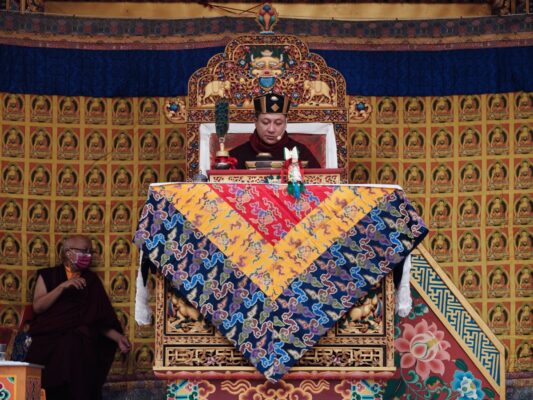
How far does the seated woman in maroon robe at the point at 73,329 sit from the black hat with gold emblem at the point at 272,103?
5.40ft

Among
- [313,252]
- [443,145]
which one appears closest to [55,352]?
[313,252]

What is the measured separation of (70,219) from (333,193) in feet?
9.89

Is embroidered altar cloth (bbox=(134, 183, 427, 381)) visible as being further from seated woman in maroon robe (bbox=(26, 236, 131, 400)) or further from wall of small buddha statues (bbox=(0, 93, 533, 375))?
wall of small buddha statues (bbox=(0, 93, 533, 375))

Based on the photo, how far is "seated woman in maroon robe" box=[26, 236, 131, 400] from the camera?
9734 millimetres

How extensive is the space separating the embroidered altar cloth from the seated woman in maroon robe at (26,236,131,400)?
1.66 m

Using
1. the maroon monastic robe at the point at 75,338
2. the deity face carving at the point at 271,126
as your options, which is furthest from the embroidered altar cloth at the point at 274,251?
the maroon monastic robe at the point at 75,338

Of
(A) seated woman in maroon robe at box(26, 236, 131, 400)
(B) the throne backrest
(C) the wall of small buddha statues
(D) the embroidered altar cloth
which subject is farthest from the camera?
(C) the wall of small buddha statues

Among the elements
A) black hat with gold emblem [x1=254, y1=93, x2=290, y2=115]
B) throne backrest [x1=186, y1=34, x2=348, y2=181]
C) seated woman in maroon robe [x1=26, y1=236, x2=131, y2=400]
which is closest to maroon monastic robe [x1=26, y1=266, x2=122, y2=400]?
seated woman in maroon robe [x1=26, y1=236, x2=131, y2=400]

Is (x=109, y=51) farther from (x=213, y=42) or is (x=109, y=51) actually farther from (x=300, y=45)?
(x=300, y=45)

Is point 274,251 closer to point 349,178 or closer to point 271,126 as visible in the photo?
point 271,126

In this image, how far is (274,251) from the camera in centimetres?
838

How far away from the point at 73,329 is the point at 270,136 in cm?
181

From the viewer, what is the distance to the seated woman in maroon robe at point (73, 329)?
9734 millimetres

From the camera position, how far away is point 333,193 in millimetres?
8516
